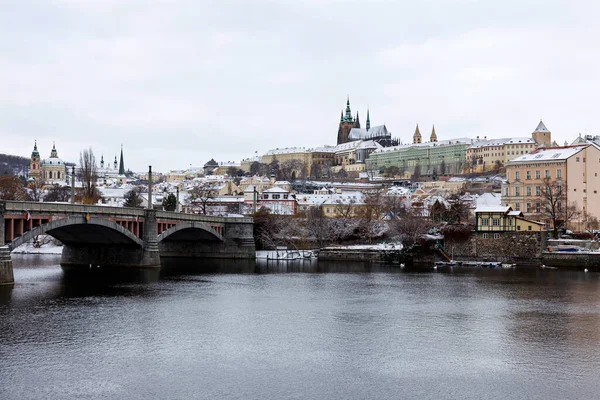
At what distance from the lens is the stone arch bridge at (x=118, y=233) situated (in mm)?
40875

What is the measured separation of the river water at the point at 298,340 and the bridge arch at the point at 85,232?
133 inches

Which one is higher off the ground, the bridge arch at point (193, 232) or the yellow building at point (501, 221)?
the yellow building at point (501, 221)

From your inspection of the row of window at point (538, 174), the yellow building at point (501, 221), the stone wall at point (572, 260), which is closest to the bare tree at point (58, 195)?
the row of window at point (538, 174)

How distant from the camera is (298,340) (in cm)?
2678

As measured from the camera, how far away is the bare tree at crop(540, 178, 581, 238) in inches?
2793

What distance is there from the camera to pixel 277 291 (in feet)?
136

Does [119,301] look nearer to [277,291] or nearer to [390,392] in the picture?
[277,291]

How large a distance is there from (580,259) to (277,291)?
95.6 feet

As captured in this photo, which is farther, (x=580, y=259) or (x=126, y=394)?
(x=580, y=259)

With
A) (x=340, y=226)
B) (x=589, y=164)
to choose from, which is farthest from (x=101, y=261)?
(x=589, y=164)

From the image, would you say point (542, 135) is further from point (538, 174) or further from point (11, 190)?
point (11, 190)

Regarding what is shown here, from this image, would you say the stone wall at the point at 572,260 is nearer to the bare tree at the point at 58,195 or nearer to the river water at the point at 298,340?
the river water at the point at 298,340

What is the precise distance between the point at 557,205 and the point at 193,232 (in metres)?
36.9

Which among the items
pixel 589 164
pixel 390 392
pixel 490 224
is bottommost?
pixel 390 392
